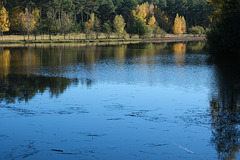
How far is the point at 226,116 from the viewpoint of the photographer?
47.6 feet

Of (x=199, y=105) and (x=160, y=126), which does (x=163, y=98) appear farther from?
(x=160, y=126)

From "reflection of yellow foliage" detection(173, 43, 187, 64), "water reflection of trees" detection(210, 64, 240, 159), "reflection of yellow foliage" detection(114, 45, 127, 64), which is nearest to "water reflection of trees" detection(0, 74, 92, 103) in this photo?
"water reflection of trees" detection(210, 64, 240, 159)

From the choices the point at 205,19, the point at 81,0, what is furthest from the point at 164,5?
the point at 81,0

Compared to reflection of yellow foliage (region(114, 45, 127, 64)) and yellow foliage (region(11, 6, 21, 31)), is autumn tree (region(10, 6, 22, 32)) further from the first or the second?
reflection of yellow foliage (region(114, 45, 127, 64))

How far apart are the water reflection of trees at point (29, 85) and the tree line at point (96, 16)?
74.3 metres

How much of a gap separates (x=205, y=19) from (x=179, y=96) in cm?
15132

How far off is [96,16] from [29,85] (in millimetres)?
105026

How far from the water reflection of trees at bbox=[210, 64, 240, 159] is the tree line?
83.5 meters

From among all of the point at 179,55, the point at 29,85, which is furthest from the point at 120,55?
the point at 29,85

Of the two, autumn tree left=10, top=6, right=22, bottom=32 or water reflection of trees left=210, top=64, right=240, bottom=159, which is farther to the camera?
autumn tree left=10, top=6, right=22, bottom=32

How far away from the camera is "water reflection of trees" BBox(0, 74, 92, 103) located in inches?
766

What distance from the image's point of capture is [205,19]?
532 ft

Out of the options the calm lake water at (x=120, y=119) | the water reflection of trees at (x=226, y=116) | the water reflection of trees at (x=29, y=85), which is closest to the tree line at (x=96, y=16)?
the water reflection of trees at (x=29, y=85)

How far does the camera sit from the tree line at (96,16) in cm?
10412
